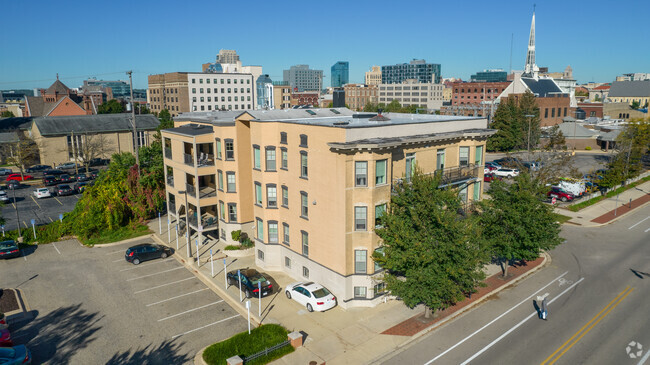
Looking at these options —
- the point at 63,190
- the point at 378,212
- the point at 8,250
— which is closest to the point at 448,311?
the point at 378,212

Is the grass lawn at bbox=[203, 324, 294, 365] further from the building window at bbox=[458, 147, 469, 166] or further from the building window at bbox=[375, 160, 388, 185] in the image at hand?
the building window at bbox=[458, 147, 469, 166]

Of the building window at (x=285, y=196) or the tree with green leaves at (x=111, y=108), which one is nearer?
the building window at (x=285, y=196)

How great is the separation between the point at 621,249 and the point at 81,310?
138ft

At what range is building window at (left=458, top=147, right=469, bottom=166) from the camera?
31422 millimetres

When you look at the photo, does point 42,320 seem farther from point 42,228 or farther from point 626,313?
point 626,313

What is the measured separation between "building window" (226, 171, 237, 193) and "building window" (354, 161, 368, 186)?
13559mm

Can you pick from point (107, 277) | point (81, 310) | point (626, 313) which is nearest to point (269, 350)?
point (81, 310)

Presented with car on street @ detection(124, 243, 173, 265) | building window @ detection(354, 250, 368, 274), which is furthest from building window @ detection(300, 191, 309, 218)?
car on street @ detection(124, 243, 173, 265)

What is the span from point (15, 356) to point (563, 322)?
29.2m

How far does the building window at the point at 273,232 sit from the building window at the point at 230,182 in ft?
18.6

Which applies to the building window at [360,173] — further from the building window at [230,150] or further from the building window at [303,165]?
the building window at [230,150]

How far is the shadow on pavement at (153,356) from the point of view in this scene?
21.8 metres

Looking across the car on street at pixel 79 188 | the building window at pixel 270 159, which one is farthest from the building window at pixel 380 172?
the car on street at pixel 79 188

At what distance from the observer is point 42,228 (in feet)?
134
